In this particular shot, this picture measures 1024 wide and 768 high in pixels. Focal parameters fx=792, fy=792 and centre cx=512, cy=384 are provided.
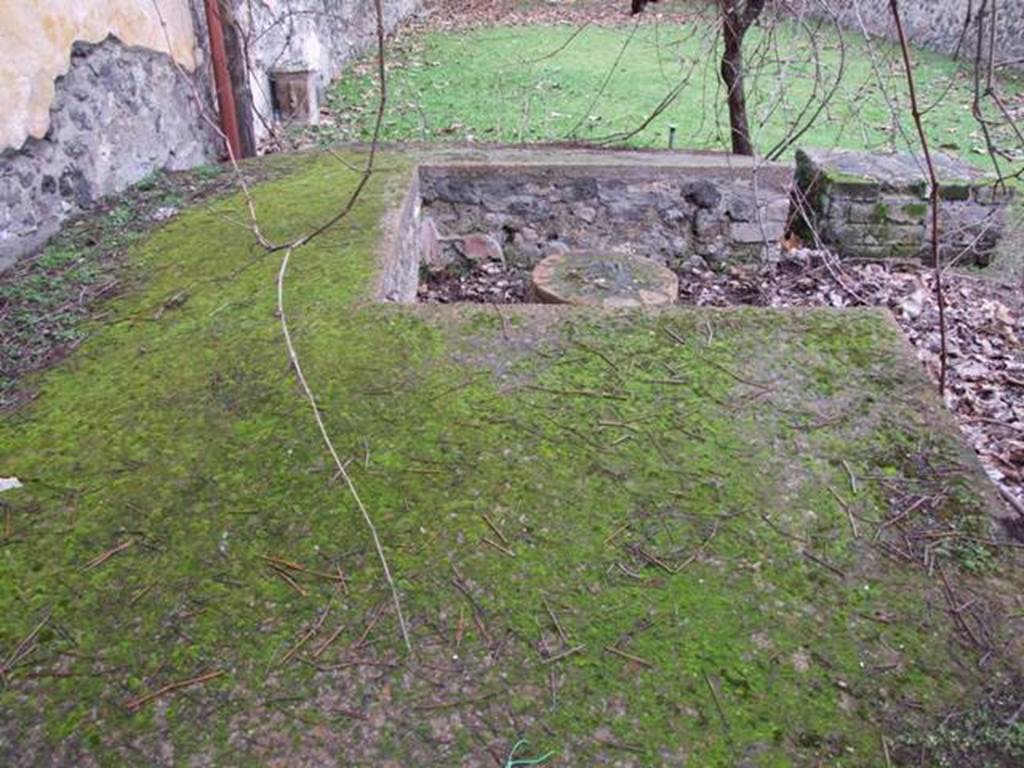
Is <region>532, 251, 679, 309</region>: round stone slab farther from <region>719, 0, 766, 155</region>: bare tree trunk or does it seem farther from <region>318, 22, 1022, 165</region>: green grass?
<region>719, 0, 766, 155</region>: bare tree trunk

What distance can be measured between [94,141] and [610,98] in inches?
241

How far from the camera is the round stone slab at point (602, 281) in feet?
12.4

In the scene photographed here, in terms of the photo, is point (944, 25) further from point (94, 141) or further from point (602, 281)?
point (94, 141)

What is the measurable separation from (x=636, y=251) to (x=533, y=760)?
413 centimetres

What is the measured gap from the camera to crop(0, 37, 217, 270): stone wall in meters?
3.55

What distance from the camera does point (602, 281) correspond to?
12.9 ft

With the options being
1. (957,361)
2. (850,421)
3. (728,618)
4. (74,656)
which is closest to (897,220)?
(957,361)

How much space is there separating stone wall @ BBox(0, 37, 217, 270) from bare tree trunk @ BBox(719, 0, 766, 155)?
3469 mm

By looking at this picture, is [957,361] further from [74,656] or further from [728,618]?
[74,656]

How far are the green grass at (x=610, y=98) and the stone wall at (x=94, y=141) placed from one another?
2304 millimetres

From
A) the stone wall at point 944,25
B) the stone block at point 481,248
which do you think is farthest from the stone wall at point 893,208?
the stone wall at point 944,25

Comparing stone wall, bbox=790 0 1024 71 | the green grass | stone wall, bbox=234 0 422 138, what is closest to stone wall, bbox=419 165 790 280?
the green grass

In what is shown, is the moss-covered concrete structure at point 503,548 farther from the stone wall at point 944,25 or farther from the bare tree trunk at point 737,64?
the stone wall at point 944,25

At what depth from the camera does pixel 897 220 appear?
17.1 ft
